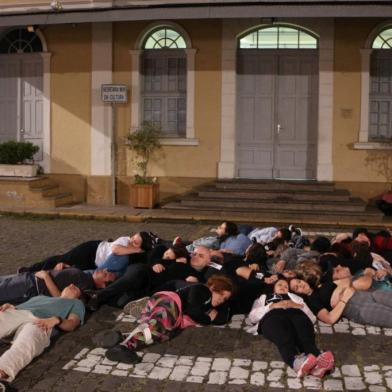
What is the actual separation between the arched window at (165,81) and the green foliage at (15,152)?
2.45 m

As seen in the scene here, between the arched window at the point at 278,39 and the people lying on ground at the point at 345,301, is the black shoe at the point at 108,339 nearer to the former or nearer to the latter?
the people lying on ground at the point at 345,301

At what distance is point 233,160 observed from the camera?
14586 millimetres

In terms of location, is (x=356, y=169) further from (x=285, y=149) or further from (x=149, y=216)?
(x=149, y=216)

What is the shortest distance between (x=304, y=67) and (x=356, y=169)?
2.35 m

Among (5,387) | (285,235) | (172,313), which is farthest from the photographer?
(285,235)

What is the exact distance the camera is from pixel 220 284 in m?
6.22

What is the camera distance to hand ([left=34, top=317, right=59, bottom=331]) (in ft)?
18.4

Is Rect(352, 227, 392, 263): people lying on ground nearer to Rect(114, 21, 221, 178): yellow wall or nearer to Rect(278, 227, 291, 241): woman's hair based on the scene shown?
Rect(278, 227, 291, 241): woman's hair

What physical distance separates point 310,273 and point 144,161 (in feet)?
28.6

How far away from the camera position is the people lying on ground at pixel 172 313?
561 cm

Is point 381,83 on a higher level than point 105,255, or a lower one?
higher

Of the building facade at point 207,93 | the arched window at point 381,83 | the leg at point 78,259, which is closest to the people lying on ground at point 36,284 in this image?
the leg at point 78,259

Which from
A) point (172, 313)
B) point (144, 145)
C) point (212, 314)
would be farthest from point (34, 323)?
point (144, 145)

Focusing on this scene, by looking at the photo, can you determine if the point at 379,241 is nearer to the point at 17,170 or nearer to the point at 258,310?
the point at 258,310
